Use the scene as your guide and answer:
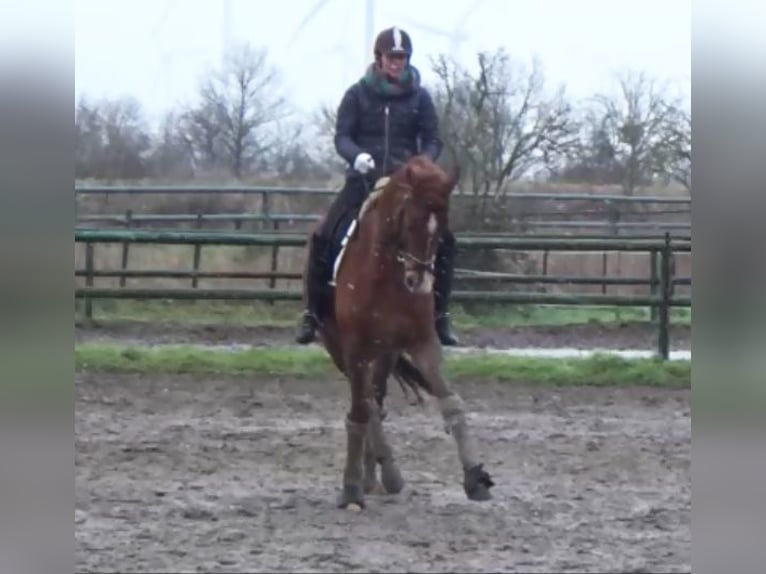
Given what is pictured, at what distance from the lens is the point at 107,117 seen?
225 inches

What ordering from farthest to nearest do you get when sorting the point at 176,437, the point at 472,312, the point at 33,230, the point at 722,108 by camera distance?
the point at 472,312, the point at 176,437, the point at 33,230, the point at 722,108

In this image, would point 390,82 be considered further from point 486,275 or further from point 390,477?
point 486,275

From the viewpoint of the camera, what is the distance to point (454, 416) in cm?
425

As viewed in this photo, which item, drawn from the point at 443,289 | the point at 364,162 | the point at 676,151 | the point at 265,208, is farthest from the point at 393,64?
the point at 265,208

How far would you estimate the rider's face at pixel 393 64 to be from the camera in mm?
4047

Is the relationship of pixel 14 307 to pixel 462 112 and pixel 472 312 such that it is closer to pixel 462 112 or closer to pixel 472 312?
pixel 462 112

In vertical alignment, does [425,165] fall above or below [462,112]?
below

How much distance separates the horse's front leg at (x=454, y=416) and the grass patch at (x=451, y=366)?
9.64ft

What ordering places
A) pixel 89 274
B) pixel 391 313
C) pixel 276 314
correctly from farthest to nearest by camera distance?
pixel 276 314
pixel 89 274
pixel 391 313

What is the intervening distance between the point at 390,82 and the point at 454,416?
3.67 ft

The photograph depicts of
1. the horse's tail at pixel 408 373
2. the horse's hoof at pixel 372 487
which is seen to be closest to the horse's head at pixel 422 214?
the horse's tail at pixel 408 373

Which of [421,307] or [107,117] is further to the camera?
[107,117]

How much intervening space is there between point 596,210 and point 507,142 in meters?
1.68

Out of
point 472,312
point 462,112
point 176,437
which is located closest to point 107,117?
point 176,437
